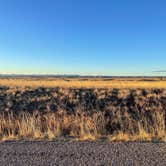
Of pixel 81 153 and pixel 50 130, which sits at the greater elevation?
pixel 81 153

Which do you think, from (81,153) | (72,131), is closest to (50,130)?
(72,131)

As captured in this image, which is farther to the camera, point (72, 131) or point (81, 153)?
point (72, 131)

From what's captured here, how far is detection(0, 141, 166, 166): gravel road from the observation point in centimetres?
599

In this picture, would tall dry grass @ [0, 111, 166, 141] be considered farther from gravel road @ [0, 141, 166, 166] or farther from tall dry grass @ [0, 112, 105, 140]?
gravel road @ [0, 141, 166, 166]

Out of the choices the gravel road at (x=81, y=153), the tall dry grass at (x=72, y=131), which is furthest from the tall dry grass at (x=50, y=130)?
the gravel road at (x=81, y=153)

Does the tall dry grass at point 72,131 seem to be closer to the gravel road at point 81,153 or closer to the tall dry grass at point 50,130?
the tall dry grass at point 50,130

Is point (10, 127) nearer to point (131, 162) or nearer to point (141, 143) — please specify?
point (141, 143)

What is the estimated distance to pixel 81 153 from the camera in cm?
664

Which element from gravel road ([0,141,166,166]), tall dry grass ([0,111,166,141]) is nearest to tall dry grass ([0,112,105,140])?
tall dry grass ([0,111,166,141])

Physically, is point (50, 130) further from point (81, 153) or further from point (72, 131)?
point (81, 153)

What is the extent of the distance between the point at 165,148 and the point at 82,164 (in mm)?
2119

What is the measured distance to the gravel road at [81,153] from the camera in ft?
19.7

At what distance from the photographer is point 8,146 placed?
7.31 metres

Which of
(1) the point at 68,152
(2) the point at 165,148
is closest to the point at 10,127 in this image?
(1) the point at 68,152
